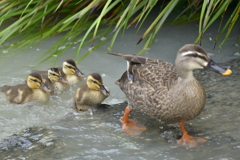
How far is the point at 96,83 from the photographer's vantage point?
432cm

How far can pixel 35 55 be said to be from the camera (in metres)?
5.26

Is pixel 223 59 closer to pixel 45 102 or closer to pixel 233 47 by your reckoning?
pixel 233 47

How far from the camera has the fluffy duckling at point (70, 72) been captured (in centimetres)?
473

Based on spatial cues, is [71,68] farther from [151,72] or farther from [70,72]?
[151,72]

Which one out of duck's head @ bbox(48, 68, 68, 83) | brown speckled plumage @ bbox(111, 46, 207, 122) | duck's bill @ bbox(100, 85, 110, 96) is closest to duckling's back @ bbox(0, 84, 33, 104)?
duck's head @ bbox(48, 68, 68, 83)

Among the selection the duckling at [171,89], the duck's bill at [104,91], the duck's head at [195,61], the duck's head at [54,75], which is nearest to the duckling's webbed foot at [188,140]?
the duckling at [171,89]

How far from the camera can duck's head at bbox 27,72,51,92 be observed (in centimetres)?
446

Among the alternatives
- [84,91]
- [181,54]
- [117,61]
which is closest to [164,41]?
[117,61]

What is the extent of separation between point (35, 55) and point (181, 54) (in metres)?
2.67

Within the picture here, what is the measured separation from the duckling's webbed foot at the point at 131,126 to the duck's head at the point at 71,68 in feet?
4.10

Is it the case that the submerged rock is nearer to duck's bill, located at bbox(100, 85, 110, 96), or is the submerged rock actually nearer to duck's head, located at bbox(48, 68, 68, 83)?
duck's bill, located at bbox(100, 85, 110, 96)

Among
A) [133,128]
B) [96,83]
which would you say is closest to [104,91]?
[96,83]

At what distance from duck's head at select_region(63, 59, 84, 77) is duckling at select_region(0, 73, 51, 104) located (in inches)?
13.3

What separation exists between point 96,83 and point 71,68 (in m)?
0.53
